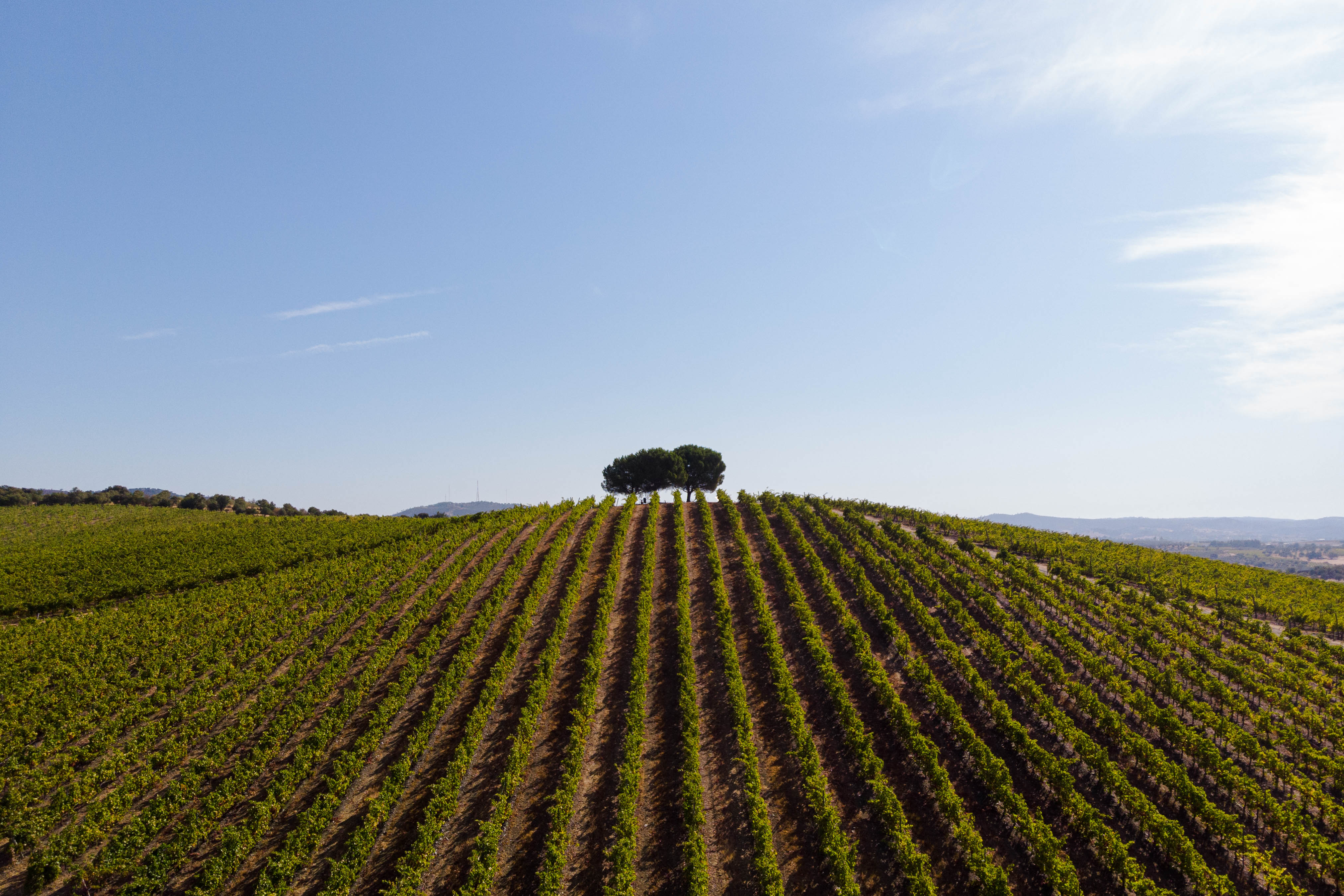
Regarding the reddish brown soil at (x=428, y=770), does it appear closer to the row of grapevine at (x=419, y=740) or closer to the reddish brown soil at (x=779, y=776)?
the row of grapevine at (x=419, y=740)

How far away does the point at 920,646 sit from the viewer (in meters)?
28.8

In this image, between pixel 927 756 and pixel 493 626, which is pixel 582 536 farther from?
pixel 927 756

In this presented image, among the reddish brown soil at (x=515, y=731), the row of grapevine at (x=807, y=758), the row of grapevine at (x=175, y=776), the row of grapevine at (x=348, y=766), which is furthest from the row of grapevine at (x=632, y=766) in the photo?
the row of grapevine at (x=175, y=776)

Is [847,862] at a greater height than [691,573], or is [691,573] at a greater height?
[691,573]

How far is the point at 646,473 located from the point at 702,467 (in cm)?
902

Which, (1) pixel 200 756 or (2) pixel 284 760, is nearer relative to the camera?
(2) pixel 284 760

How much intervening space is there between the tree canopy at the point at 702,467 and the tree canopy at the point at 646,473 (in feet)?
8.74

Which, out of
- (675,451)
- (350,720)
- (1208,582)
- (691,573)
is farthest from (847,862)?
(675,451)

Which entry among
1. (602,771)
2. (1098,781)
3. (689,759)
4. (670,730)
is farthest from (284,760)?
(1098,781)

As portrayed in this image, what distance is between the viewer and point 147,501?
73.9 meters

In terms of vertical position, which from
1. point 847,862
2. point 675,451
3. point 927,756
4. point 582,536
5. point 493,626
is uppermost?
point 675,451

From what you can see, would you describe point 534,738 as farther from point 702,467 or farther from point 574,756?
point 702,467

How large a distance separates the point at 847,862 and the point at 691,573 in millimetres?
24152

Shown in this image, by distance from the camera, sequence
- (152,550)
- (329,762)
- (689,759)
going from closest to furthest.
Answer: (689,759)
(329,762)
(152,550)
